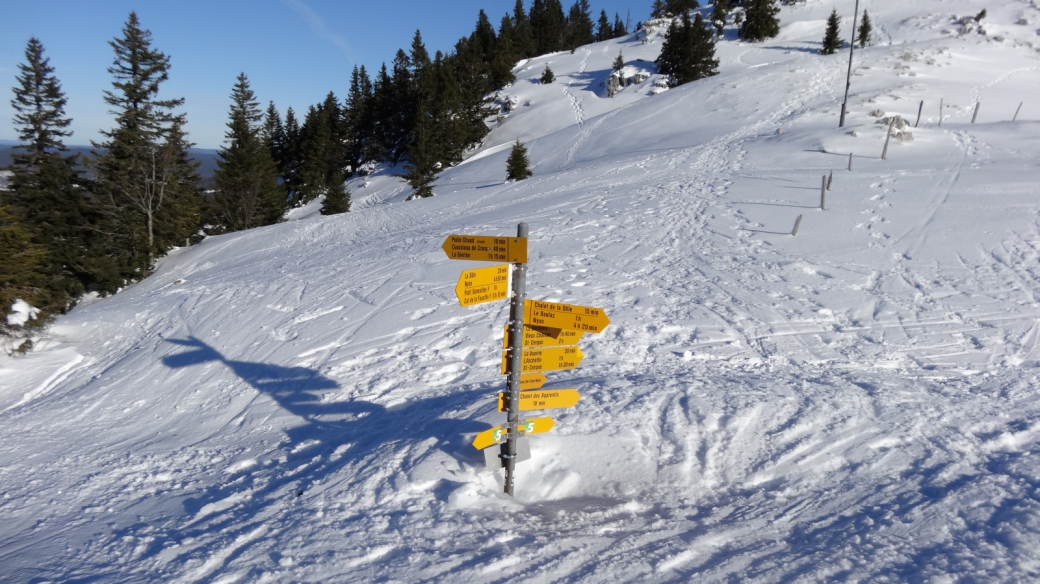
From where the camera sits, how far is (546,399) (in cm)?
507

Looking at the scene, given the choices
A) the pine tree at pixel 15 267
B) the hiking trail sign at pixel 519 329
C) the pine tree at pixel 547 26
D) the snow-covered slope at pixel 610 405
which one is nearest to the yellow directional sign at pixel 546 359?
the hiking trail sign at pixel 519 329

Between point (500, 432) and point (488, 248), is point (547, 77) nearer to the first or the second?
point (488, 248)

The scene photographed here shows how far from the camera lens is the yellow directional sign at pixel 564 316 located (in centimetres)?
466

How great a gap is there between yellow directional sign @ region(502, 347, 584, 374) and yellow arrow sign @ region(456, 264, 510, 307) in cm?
55

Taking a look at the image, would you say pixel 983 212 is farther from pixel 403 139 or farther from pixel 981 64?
pixel 403 139

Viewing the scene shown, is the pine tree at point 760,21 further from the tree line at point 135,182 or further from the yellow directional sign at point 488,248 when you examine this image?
the yellow directional sign at point 488,248

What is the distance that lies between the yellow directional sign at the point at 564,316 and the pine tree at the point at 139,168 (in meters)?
27.0

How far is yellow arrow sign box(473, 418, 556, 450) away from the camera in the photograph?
491 centimetres

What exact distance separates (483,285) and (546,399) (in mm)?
1238

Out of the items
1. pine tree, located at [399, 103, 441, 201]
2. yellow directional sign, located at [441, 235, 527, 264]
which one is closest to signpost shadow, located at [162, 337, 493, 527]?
yellow directional sign, located at [441, 235, 527, 264]

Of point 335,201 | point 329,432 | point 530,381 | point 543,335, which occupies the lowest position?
point 329,432

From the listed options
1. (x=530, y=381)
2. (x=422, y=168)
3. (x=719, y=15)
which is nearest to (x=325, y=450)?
(x=530, y=381)

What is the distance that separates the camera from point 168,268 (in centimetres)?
2547

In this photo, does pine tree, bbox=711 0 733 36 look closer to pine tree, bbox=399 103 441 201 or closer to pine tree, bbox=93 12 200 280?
pine tree, bbox=399 103 441 201
